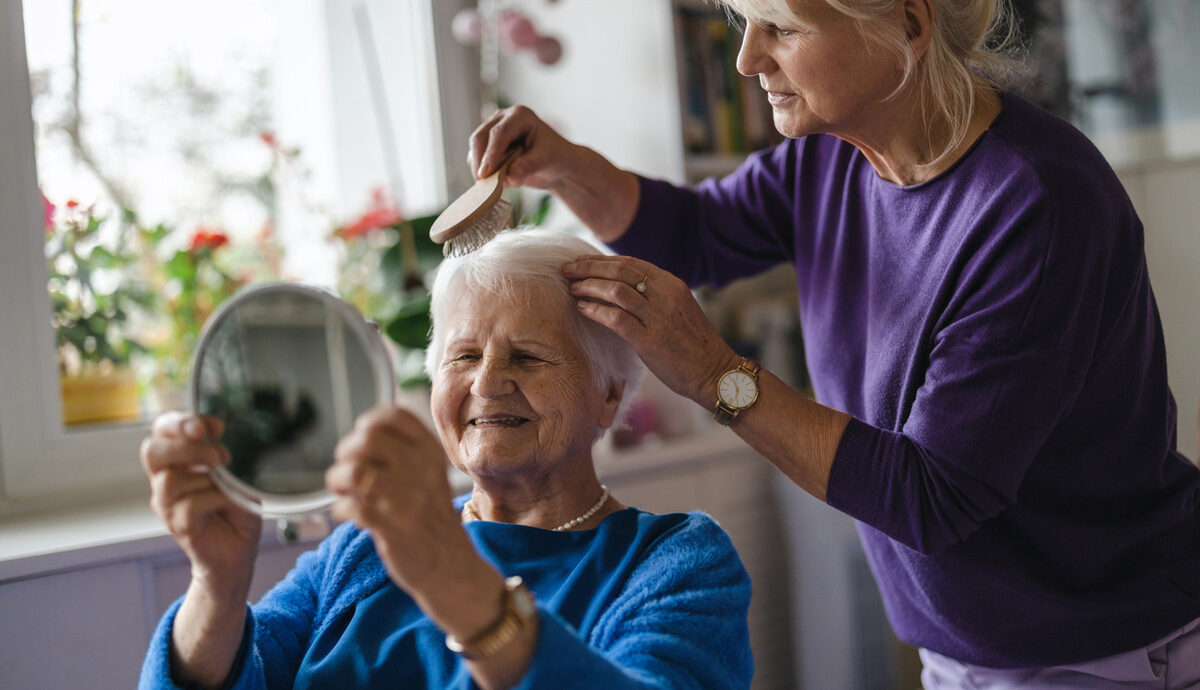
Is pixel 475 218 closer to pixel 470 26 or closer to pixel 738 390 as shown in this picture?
pixel 738 390

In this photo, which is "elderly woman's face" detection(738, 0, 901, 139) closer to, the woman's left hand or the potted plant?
the woman's left hand

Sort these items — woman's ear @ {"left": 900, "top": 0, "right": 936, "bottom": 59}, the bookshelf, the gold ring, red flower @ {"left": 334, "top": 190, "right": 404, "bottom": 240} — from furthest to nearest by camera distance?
1. the bookshelf
2. red flower @ {"left": 334, "top": 190, "right": 404, "bottom": 240}
3. woman's ear @ {"left": 900, "top": 0, "right": 936, "bottom": 59}
4. the gold ring

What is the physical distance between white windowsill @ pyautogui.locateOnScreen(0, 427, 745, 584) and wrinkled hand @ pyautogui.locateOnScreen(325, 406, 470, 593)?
2.85 feet

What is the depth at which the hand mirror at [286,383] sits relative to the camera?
0.91 meters

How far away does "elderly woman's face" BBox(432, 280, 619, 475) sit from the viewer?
1.20m

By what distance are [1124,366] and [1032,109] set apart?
331 mm

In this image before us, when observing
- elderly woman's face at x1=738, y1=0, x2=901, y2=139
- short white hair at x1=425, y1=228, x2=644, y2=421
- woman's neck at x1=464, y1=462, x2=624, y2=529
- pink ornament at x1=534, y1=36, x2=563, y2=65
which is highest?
pink ornament at x1=534, y1=36, x2=563, y2=65

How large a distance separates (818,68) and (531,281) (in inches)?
17.2

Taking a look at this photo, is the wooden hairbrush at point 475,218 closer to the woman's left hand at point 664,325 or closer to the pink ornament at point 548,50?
the woman's left hand at point 664,325

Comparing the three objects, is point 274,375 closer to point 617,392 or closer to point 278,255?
point 617,392

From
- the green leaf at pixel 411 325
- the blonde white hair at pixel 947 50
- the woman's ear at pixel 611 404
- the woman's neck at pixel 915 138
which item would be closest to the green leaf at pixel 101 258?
the green leaf at pixel 411 325

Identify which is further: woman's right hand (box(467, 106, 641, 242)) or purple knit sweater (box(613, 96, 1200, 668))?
woman's right hand (box(467, 106, 641, 242))

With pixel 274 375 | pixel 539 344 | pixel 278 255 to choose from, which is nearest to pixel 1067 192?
pixel 539 344

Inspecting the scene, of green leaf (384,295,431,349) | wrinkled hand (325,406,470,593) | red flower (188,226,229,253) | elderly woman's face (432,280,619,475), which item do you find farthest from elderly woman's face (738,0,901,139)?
red flower (188,226,229,253)
